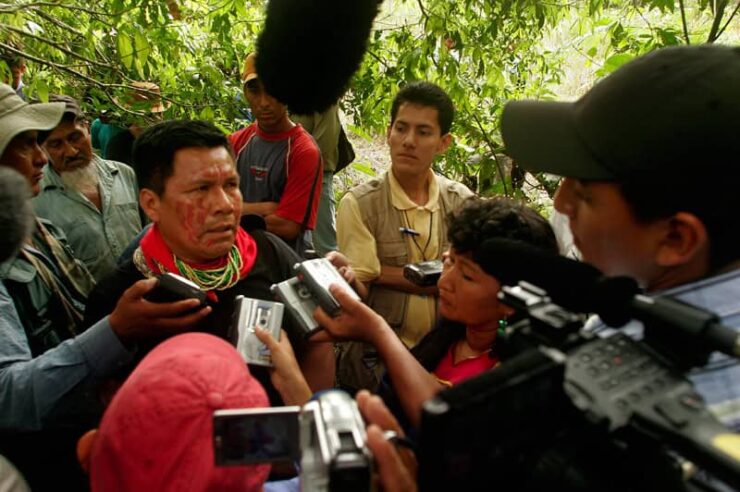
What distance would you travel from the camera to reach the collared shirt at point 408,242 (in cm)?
237

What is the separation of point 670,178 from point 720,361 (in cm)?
28

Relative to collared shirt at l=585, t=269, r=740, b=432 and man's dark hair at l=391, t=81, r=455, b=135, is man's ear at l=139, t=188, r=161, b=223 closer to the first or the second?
man's dark hair at l=391, t=81, r=455, b=135

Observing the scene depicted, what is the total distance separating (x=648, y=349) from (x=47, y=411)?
4.68 ft

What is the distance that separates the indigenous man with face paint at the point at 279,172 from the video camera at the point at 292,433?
2.14 metres

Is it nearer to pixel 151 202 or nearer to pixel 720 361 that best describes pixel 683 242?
pixel 720 361

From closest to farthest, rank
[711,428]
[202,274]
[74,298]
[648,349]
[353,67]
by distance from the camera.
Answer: [711,428] → [648,349] → [353,67] → [202,274] → [74,298]

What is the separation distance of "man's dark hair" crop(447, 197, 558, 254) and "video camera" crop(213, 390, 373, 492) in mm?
832

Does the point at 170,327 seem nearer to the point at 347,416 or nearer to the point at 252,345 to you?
the point at 252,345

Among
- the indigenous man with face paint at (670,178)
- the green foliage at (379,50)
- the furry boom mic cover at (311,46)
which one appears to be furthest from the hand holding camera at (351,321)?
the green foliage at (379,50)

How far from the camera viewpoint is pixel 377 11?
1.05m

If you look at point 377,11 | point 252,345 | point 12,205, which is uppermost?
point 377,11

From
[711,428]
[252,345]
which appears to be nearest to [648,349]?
[711,428]

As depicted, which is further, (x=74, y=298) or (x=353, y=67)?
(x=74, y=298)

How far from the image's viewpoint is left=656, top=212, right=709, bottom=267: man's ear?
0.82 metres
